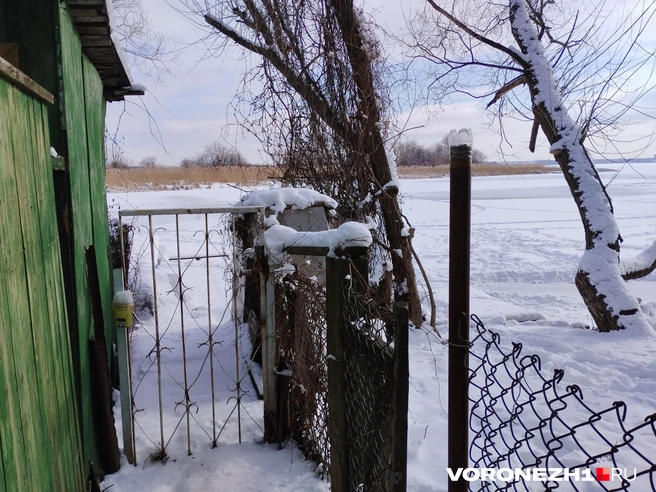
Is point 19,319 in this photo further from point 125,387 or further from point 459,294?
point 125,387

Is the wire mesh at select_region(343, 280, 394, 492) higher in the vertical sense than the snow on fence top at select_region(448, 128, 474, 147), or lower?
lower

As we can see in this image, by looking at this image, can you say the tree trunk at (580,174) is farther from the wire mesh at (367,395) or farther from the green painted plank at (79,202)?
the green painted plank at (79,202)

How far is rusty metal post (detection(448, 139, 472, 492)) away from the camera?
58.1 inches

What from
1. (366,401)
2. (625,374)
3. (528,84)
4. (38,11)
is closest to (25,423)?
(366,401)

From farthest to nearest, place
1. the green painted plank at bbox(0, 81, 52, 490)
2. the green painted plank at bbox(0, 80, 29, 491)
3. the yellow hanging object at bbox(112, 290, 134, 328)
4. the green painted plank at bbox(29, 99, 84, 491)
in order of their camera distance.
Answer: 1. the yellow hanging object at bbox(112, 290, 134, 328)
2. the green painted plank at bbox(29, 99, 84, 491)
3. the green painted plank at bbox(0, 81, 52, 490)
4. the green painted plank at bbox(0, 80, 29, 491)

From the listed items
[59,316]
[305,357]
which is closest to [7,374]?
[59,316]

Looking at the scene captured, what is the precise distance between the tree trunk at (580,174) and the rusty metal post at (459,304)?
5.46m

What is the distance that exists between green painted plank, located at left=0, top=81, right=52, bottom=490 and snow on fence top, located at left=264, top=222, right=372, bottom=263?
121cm

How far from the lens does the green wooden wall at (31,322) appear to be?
5.08 ft

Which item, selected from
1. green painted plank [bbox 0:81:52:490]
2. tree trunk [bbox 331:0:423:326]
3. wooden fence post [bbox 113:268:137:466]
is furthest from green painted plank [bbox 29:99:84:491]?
tree trunk [bbox 331:0:423:326]

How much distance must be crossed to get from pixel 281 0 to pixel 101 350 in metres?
4.20

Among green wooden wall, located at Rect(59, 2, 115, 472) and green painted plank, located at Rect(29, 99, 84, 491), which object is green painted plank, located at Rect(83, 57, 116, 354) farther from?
green painted plank, located at Rect(29, 99, 84, 491)

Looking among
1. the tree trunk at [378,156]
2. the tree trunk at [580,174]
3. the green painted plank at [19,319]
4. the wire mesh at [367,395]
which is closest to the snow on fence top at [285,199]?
the tree trunk at [378,156]

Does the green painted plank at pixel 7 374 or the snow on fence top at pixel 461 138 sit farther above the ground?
the snow on fence top at pixel 461 138
